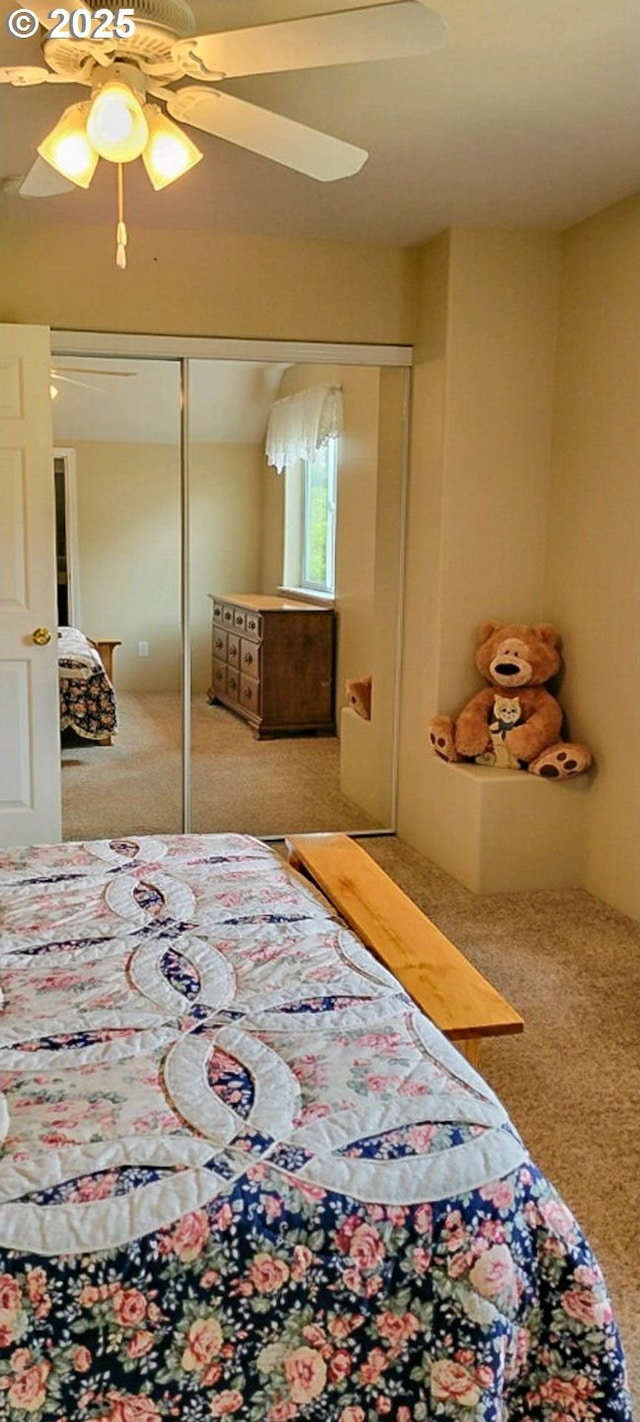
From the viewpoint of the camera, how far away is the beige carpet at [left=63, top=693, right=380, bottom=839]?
175 inches

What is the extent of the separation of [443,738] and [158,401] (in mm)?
1773

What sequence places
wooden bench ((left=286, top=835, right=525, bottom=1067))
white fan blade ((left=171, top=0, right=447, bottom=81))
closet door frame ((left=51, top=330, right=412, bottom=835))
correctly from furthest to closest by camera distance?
closet door frame ((left=51, top=330, right=412, bottom=835)) < wooden bench ((left=286, top=835, right=525, bottom=1067)) < white fan blade ((left=171, top=0, right=447, bottom=81))

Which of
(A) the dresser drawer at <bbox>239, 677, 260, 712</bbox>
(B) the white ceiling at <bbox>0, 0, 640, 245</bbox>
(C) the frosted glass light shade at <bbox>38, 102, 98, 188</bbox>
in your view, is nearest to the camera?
(C) the frosted glass light shade at <bbox>38, 102, 98, 188</bbox>

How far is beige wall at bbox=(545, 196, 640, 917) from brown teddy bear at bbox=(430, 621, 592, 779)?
0.29 ft

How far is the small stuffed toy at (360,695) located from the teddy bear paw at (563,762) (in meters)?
0.97

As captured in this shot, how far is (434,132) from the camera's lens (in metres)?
2.97

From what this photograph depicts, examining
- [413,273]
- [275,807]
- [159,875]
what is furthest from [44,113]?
[275,807]

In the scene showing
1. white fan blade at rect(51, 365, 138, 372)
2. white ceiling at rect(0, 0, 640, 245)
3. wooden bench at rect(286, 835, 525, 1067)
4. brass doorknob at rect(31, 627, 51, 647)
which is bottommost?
wooden bench at rect(286, 835, 525, 1067)

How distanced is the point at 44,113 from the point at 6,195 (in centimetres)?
75

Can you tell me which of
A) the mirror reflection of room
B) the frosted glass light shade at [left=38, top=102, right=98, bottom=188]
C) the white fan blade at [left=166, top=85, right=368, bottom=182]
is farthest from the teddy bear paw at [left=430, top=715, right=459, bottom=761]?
the frosted glass light shade at [left=38, top=102, right=98, bottom=188]

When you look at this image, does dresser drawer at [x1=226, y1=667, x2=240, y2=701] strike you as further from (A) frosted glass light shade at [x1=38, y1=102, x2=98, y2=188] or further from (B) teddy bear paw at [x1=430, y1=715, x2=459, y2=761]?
(A) frosted glass light shade at [x1=38, y1=102, x2=98, y2=188]

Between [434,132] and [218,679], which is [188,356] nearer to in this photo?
[218,679]

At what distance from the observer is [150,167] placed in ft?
7.15

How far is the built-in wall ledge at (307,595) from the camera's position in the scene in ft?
14.5
